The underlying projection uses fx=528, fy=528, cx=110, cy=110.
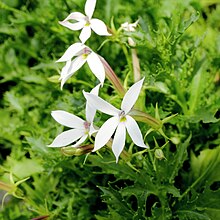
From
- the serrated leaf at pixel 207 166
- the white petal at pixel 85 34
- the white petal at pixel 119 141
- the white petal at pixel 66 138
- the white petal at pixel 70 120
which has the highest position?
the white petal at pixel 85 34

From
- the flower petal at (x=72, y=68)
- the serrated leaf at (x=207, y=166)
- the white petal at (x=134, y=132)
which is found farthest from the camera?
the serrated leaf at (x=207, y=166)

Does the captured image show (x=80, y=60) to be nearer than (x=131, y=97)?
No

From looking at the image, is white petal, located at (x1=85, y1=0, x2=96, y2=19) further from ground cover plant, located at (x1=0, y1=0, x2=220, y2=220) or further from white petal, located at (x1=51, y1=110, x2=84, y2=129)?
white petal, located at (x1=51, y1=110, x2=84, y2=129)

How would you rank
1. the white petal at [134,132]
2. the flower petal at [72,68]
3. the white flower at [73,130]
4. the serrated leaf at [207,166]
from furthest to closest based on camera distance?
the serrated leaf at [207,166] < the flower petal at [72,68] < the white flower at [73,130] < the white petal at [134,132]

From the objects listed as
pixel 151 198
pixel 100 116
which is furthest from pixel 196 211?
pixel 100 116

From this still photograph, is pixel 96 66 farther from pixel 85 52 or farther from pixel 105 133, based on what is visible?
pixel 105 133

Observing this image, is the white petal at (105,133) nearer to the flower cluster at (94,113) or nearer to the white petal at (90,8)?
the flower cluster at (94,113)

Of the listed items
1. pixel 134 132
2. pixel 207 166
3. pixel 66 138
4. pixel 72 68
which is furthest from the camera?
pixel 207 166

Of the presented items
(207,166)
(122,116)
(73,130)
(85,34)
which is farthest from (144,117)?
(207,166)

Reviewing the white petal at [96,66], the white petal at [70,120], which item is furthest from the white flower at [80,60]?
the white petal at [70,120]
